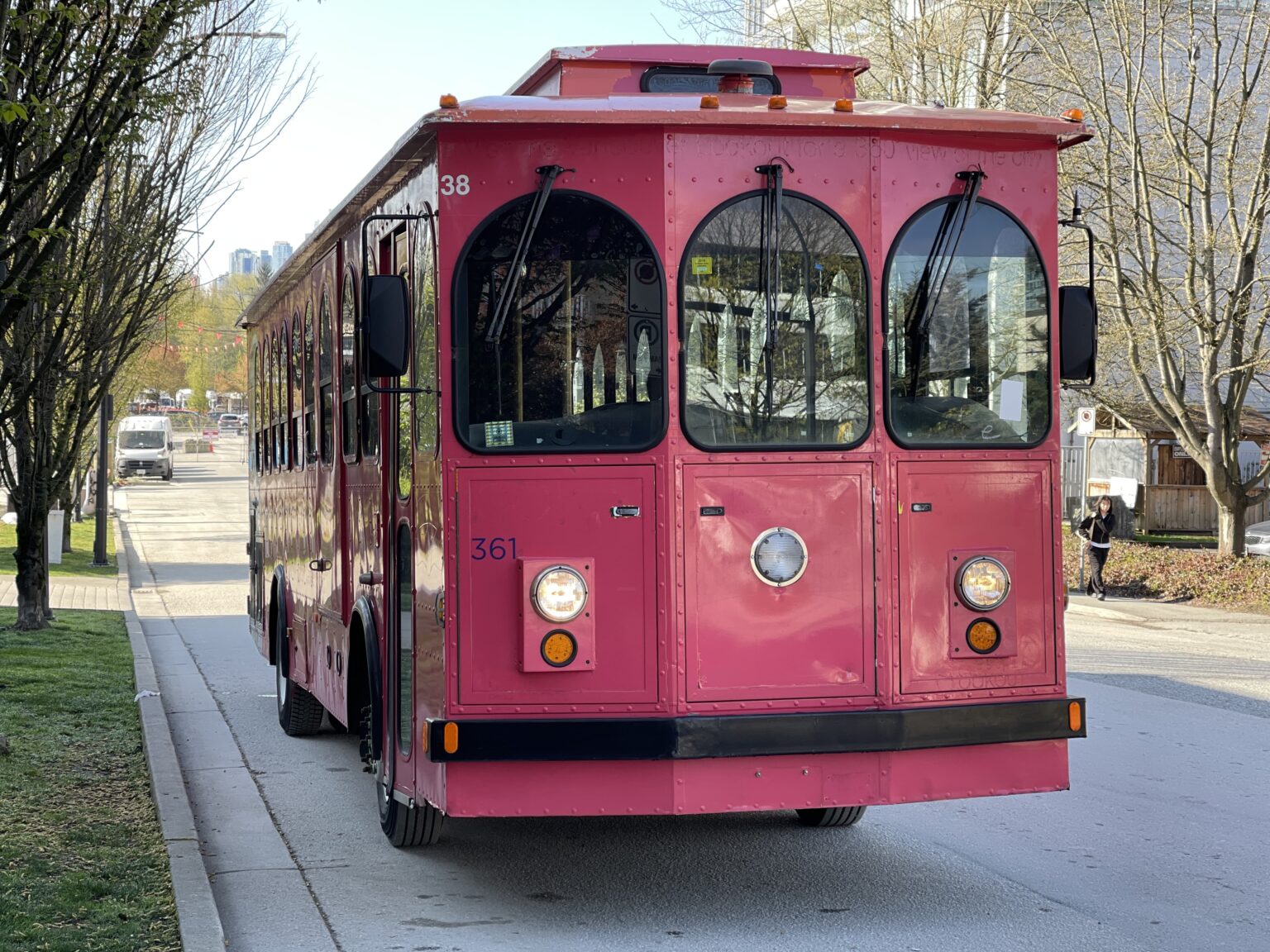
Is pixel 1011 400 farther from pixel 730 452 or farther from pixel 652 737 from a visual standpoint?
pixel 652 737

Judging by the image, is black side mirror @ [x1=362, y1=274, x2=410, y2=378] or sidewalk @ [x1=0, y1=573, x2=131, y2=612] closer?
black side mirror @ [x1=362, y1=274, x2=410, y2=378]

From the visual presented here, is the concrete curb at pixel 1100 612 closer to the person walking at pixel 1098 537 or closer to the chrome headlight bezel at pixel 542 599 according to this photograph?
the person walking at pixel 1098 537

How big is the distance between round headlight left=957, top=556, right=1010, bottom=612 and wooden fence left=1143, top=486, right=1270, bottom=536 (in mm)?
29232

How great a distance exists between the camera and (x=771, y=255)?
237 inches

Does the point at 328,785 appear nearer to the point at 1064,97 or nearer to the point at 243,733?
the point at 243,733

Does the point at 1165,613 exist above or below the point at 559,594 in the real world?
below

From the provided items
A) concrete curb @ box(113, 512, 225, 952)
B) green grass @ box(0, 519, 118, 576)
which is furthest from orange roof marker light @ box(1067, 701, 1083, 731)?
green grass @ box(0, 519, 118, 576)

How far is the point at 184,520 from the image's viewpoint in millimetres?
46375

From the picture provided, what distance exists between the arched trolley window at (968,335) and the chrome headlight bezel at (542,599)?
136cm

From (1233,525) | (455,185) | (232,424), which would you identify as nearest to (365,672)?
(455,185)

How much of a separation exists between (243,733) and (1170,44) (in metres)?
18.1

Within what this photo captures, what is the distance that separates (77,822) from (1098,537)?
18438 mm

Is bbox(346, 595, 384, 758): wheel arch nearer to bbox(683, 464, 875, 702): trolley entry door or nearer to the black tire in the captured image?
the black tire

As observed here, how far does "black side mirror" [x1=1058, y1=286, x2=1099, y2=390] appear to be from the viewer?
Result: 645cm
